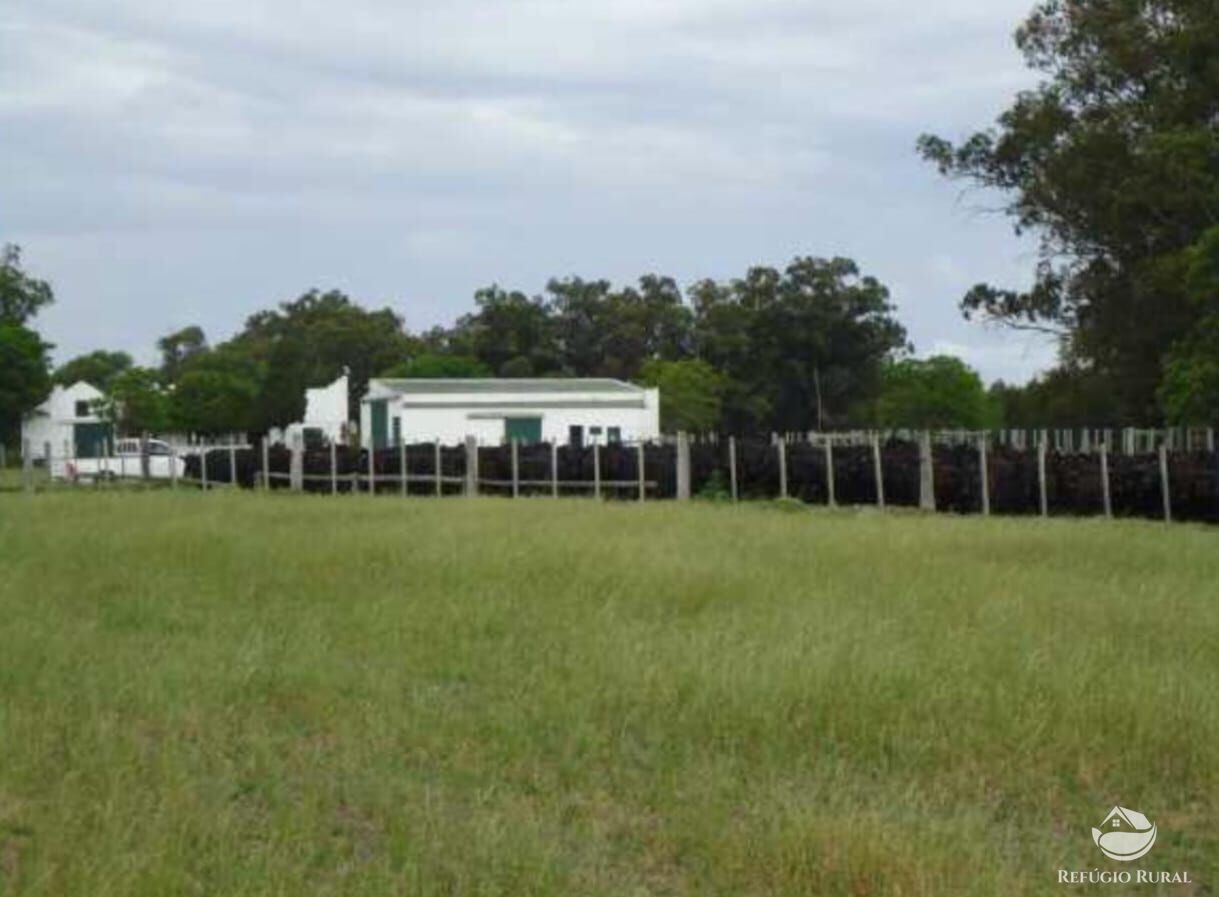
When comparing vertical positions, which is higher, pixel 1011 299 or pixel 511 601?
pixel 1011 299

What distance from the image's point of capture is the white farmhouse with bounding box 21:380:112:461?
215 ft

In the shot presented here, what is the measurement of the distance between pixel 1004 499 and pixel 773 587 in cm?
1559

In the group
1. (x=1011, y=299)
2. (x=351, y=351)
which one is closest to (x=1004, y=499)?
(x=1011, y=299)

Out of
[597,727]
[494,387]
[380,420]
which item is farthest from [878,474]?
[380,420]

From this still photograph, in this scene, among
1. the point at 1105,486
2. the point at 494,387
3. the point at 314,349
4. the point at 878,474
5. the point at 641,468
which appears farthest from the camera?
the point at 314,349

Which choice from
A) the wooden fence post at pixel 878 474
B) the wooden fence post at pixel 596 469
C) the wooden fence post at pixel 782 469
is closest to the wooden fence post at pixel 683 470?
the wooden fence post at pixel 596 469

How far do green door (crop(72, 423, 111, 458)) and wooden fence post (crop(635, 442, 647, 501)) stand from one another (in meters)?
37.1

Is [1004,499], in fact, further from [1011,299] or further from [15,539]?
[15,539]

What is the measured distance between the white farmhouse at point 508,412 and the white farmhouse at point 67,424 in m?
19.3

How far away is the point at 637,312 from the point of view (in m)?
71.6

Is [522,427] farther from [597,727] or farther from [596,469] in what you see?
[597,727]

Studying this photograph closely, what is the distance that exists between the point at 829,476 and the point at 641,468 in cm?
443

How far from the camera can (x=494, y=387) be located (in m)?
50.5

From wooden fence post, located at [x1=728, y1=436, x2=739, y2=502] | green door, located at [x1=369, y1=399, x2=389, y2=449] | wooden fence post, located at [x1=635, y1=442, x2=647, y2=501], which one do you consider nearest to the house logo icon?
wooden fence post, located at [x1=728, y1=436, x2=739, y2=502]
